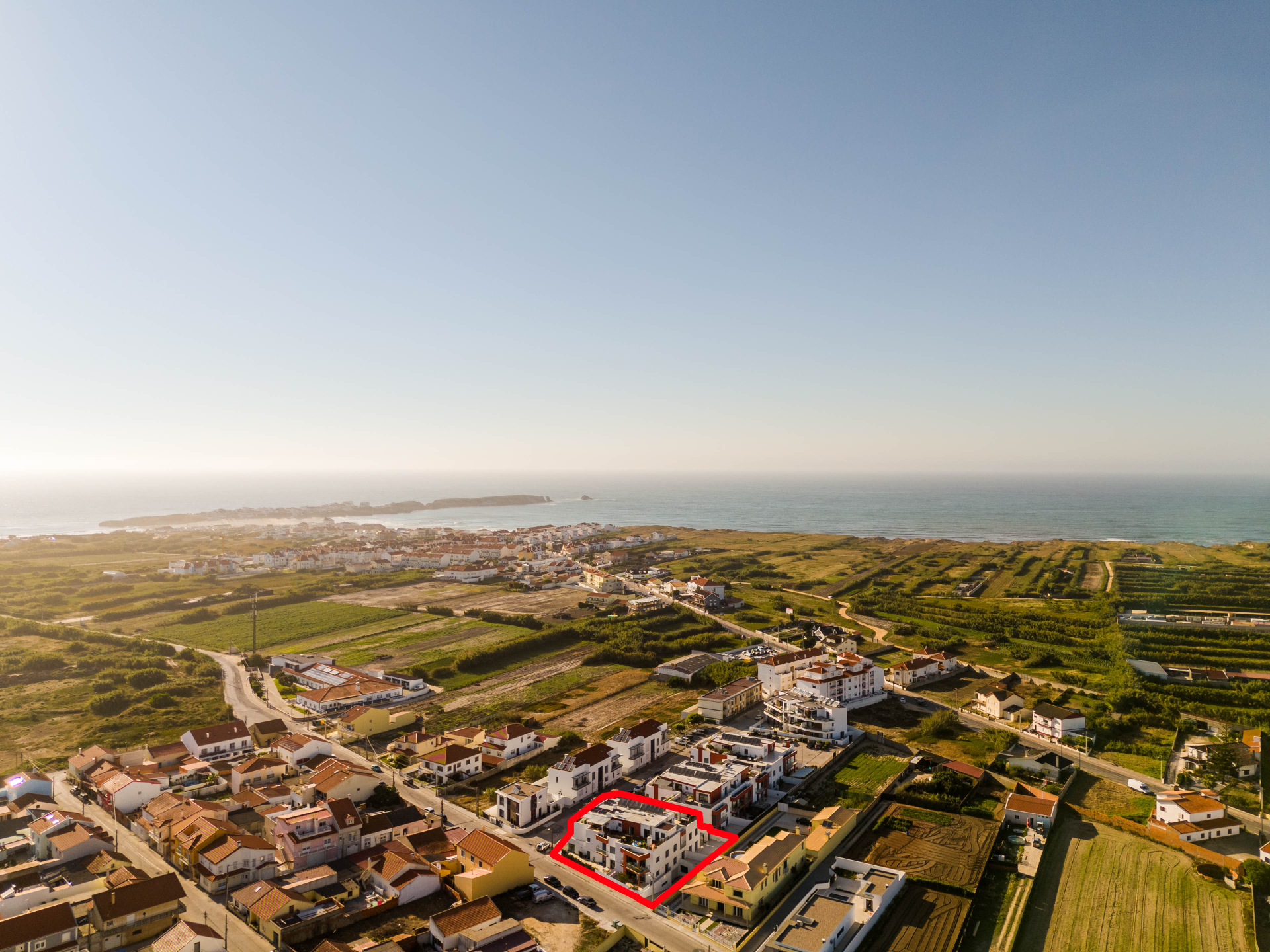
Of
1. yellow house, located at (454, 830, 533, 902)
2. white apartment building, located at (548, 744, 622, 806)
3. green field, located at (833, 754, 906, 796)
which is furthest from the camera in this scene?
green field, located at (833, 754, 906, 796)

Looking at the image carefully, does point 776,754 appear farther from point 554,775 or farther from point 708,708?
point 554,775

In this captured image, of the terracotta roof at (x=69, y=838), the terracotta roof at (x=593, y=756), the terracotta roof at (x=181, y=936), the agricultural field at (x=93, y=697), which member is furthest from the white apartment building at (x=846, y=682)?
the agricultural field at (x=93, y=697)

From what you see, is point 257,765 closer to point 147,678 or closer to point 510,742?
point 510,742

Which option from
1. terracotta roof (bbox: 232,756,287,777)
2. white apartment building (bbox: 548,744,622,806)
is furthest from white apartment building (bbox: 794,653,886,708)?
terracotta roof (bbox: 232,756,287,777)

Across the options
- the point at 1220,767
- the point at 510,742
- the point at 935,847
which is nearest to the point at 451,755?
the point at 510,742

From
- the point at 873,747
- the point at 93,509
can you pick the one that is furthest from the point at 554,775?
the point at 93,509

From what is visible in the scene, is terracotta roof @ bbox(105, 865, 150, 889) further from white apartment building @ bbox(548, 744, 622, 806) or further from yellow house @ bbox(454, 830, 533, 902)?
white apartment building @ bbox(548, 744, 622, 806)
